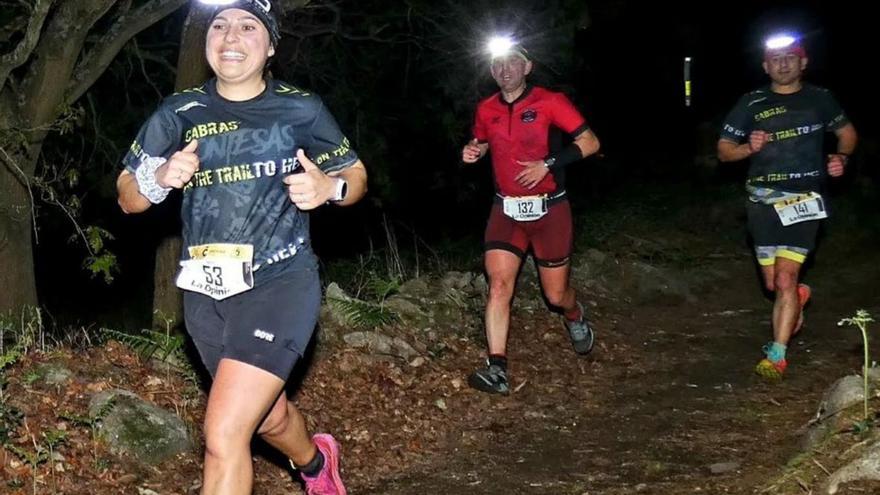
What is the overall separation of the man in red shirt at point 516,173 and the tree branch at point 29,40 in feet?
9.52

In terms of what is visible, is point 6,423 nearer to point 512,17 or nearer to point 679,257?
point 512,17

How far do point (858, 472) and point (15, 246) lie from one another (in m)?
6.07

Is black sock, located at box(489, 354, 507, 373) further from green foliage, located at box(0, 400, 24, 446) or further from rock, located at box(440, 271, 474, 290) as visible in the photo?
green foliage, located at box(0, 400, 24, 446)

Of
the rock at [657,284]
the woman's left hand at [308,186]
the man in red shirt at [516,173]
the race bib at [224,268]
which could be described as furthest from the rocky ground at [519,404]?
the woman's left hand at [308,186]

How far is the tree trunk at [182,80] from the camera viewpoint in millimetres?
7262

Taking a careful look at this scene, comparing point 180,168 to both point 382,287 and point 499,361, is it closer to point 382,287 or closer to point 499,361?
point 499,361

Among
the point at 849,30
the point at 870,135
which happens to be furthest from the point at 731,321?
the point at 849,30

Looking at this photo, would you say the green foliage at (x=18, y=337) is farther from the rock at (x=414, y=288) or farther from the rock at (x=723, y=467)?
the rock at (x=723, y=467)

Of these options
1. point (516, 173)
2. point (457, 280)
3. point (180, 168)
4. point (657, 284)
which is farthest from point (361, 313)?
point (657, 284)

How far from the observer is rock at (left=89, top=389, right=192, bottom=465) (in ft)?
16.9

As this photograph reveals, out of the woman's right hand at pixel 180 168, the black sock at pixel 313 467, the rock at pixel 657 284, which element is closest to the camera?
the woman's right hand at pixel 180 168

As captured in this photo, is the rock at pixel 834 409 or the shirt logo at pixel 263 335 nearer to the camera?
the shirt logo at pixel 263 335

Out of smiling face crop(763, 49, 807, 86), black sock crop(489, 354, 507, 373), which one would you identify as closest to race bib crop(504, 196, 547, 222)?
black sock crop(489, 354, 507, 373)

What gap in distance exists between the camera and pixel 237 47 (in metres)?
4.02
